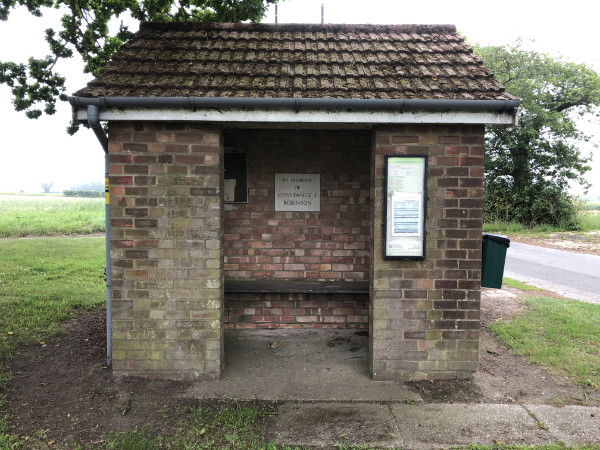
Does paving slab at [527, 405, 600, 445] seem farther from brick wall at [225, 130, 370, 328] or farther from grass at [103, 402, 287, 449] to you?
brick wall at [225, 130, 370, 328]

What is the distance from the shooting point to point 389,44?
5.21m

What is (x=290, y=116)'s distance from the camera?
414 cm

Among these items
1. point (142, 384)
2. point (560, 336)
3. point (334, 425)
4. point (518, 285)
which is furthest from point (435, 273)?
point (518, 285)

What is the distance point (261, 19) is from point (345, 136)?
18.2 feet

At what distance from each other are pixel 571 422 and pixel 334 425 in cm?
205

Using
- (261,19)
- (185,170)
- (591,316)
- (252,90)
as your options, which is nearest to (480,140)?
(252,90)

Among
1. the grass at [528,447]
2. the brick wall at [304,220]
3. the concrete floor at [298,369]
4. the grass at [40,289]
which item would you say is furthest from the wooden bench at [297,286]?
the grass at [40,289]

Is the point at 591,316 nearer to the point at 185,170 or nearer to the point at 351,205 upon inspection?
the point at 351,205

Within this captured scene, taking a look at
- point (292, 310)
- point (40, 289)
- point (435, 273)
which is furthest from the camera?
point (40, 289)

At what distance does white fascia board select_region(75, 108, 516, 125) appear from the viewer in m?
4.14

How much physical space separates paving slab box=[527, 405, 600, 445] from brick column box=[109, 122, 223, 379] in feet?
10.1

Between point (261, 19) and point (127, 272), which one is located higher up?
point (261, 19)

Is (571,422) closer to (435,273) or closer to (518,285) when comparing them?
(435,273)

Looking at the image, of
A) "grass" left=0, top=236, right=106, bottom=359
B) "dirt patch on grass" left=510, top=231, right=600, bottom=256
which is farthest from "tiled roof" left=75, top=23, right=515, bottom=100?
"dirt patch on grass" left=510, top=231, right=600, bottom=256
